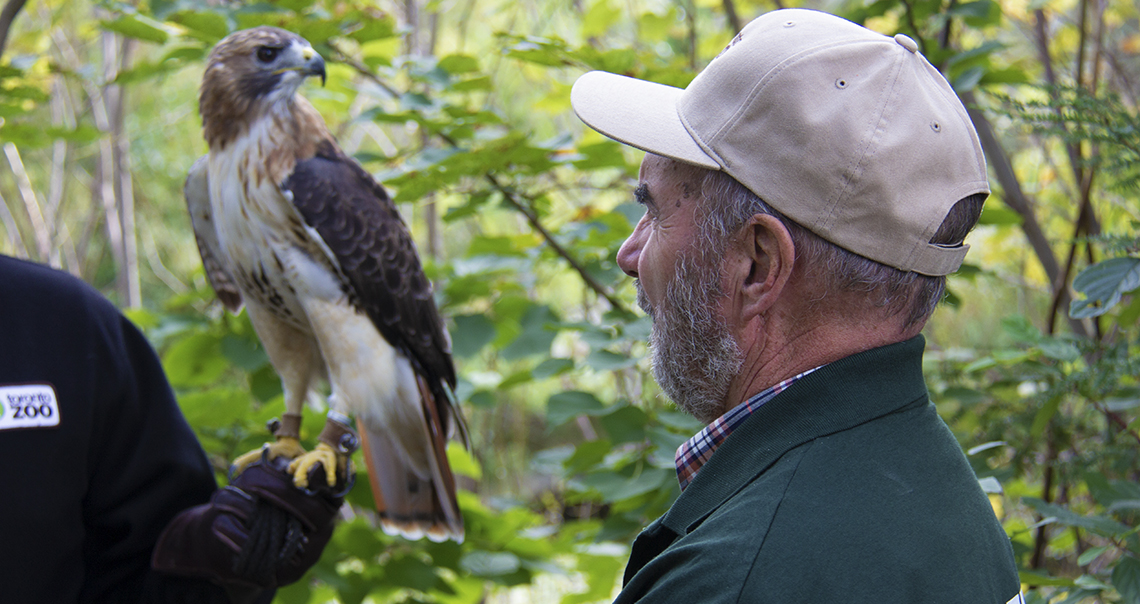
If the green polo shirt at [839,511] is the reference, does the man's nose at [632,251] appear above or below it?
above

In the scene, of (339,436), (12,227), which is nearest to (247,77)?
(339,436)

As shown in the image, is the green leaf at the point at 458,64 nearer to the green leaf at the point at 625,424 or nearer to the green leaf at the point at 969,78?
the green leaf at the point at 625,424

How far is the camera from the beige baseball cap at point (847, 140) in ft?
3.76

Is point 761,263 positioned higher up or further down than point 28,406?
higher up

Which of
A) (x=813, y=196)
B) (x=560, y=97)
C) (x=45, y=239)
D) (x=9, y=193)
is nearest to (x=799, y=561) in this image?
(x=813, y=196)

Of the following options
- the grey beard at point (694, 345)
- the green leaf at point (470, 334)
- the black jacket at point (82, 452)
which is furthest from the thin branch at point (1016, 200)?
the black jacket at point (82, 452)

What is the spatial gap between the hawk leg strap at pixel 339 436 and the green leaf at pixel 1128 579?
1512 mm

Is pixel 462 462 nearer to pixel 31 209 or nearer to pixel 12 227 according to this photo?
pixel 31 209

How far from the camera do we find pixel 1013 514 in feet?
11.7

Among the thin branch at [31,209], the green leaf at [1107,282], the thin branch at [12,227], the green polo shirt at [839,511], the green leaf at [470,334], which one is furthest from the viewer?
the thin branch at [12,227]

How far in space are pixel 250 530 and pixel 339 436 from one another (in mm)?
250

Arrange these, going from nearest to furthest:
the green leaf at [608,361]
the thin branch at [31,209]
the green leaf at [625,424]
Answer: the green leaf at [608,361] < the green leaf at [625,424] < the thin branch at [31,209]

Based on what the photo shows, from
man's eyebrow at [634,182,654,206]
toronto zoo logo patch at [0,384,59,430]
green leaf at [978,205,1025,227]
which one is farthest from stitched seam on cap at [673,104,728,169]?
green leaf at [978,205,1025,227]

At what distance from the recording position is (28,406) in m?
1.61
